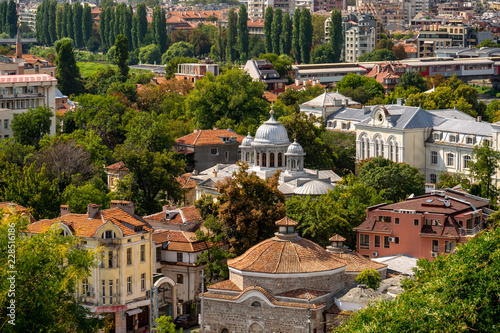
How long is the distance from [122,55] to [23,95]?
1114 inches

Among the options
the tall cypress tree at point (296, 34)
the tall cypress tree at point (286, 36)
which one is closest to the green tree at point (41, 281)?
the tall cypress tree at point (296, 34)

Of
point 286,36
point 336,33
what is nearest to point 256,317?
point 286,36

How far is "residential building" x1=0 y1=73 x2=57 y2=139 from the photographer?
8931 centimetres

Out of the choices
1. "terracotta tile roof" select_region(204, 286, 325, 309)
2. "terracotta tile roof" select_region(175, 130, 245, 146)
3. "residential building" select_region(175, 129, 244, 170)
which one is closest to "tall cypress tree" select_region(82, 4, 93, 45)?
"terracotta tile roof" select_region(175, 130, 245, 146)

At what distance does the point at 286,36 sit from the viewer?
16962 centimetres

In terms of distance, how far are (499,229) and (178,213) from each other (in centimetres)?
2778

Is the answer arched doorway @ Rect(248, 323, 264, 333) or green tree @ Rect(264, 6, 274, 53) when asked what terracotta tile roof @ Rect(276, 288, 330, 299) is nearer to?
arched doorway @ Rect(248, 323, 264, 333)

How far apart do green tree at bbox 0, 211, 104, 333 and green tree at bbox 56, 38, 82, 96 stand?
264ft

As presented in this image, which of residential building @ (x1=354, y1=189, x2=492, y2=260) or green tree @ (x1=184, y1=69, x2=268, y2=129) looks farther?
green tree @ (x1=184, y1=69, x2=268, y2=129)

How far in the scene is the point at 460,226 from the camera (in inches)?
2254

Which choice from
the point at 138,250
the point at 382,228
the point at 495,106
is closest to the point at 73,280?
the point at 138,250

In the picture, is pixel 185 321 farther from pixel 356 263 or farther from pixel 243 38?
pixel 243 38

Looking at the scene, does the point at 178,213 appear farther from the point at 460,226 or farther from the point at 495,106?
the point at 495,106

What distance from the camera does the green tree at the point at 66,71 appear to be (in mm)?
123688
